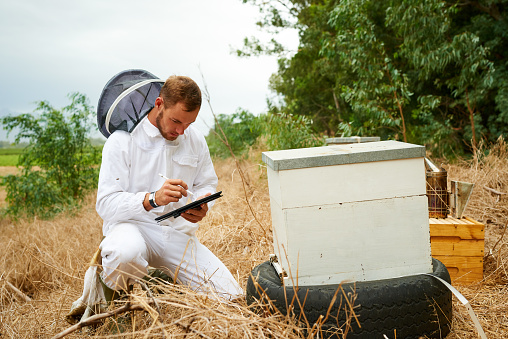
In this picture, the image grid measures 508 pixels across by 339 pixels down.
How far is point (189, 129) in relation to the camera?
3.00 meters

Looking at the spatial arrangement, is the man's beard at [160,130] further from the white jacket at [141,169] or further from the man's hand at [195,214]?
the man's hand at [195,214]

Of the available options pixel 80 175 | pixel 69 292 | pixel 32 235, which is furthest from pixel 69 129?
pixel 69 292

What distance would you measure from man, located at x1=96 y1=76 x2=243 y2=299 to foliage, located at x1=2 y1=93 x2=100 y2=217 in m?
5.03

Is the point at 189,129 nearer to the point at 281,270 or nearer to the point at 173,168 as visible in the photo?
the point at 173,168

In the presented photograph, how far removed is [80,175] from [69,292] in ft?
16.9

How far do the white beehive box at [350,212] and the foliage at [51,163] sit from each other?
20.3ft

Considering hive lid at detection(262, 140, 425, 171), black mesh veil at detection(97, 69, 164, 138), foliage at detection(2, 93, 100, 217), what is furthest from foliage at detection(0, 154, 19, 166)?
hive lid at detection(262, 140, 425, 171)

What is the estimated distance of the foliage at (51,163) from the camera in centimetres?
723

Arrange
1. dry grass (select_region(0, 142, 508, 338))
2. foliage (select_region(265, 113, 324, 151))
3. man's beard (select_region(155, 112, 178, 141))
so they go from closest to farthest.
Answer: dry grass (select_region(0, 142, 508, 338)), man's beard (select_region(155, 112, 178, 141)), foliage (select_region(265, 113, 324, 151))

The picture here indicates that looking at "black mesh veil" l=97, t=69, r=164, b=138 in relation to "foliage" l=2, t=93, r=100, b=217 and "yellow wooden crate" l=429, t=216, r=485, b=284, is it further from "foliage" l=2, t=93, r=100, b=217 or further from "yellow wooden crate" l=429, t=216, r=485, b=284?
"foliage" l=2, t=93, r=100, b=217

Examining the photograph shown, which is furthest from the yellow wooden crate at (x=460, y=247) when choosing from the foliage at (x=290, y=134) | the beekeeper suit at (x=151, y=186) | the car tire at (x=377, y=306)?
the foliage at (x=290, y=134)

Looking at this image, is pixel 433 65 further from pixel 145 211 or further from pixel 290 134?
pixel 145 211

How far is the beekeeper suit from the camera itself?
8.14 ft

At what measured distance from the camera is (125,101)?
2.72m
